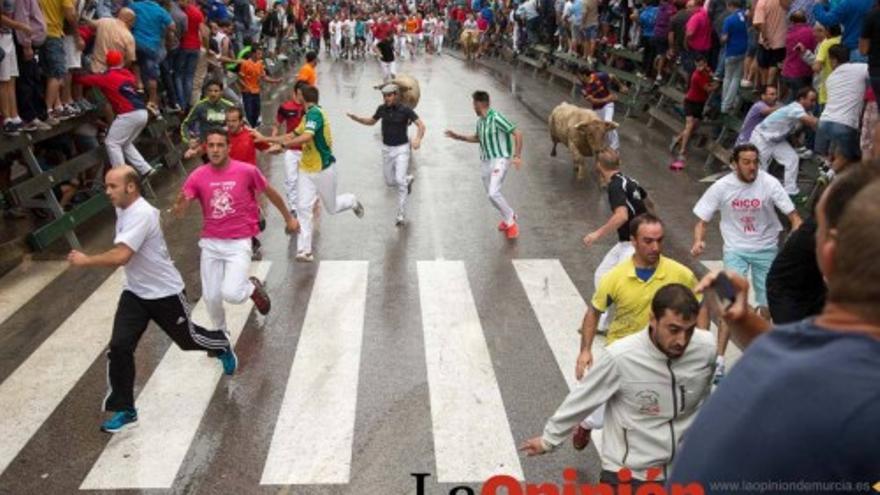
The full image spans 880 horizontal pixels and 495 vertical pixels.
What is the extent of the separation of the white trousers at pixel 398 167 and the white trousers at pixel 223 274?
4.74 m

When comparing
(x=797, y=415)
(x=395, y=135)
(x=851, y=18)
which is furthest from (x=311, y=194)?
(x=797, y=415)

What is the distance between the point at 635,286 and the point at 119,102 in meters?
8.93

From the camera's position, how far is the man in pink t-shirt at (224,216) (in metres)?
7.52

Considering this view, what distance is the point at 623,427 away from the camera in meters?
4.38

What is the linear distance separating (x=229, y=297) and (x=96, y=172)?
6507 mm

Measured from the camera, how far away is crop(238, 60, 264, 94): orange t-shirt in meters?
18.3

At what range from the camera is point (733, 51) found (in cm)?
1559

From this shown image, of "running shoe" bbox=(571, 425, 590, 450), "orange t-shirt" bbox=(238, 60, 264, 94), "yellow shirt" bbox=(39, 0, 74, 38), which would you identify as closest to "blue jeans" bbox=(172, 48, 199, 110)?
"orange t-shirt" bbox=(238, 60, 264, 94)

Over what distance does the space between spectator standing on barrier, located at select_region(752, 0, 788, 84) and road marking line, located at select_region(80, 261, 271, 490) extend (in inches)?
401

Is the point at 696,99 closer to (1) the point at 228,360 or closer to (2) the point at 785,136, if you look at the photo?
(2) the point at 785,136

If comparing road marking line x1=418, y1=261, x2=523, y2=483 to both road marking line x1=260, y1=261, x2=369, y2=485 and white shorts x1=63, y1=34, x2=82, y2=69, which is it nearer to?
road marking line x1=260, y1=261, x2=369, y2=485

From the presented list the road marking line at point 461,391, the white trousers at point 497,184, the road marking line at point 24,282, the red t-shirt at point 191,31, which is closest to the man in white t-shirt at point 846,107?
the white trousers at point 497,184

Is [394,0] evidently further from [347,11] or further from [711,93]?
[711,93]

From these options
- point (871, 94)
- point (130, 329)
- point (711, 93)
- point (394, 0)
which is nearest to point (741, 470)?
point (130, 329)
